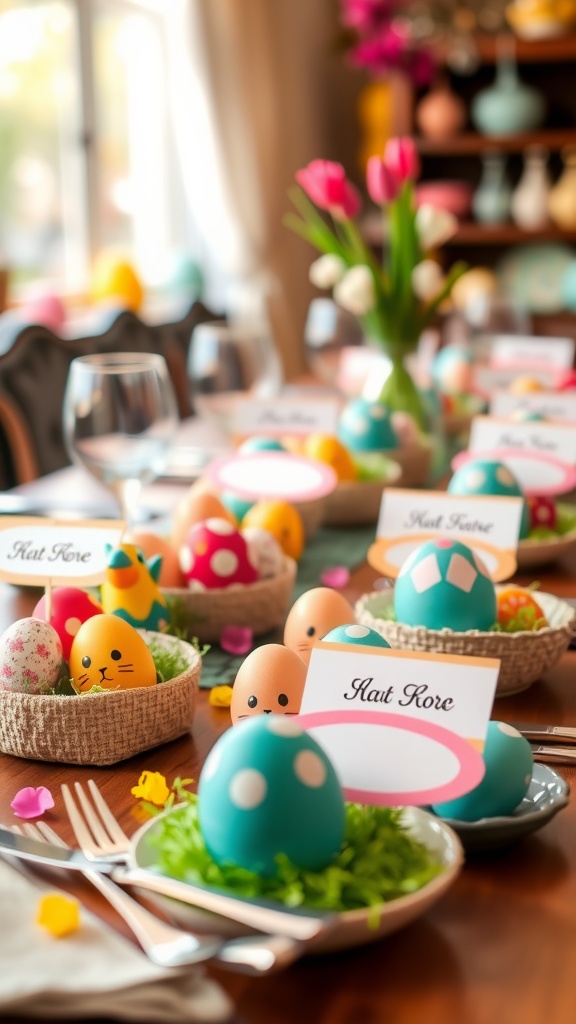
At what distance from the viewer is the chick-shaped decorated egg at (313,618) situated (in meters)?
0.93

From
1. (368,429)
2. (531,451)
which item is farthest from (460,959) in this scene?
(368,429)

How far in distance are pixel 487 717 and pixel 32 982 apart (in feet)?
0.89

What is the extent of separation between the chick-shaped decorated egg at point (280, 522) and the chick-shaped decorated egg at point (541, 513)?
0.27 meters

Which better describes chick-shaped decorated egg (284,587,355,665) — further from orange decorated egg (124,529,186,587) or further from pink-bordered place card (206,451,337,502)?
pink-bordered place card (206,451,337,502)

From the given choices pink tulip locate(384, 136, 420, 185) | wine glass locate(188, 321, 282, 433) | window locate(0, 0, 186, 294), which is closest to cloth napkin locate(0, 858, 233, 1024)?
wine glass locate(188, 321, 282, 433)

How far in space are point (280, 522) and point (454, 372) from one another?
109 cm

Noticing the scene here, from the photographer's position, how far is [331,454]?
1.57 meters

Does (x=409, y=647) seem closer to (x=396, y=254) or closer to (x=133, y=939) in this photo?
(x=133, y=939)

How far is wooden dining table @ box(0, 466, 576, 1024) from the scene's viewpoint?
1.80 ft

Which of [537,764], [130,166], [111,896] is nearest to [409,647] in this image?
[537,764]

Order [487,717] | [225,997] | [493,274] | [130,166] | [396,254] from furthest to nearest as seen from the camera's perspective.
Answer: [493,274] → [130,166] → [396,254] → [487,717] → [225,997]

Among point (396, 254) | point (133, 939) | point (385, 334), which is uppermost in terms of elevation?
point (396, 254)

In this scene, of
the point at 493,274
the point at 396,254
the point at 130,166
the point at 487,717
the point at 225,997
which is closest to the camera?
the point at 225,997

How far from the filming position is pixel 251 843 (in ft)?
1.87
